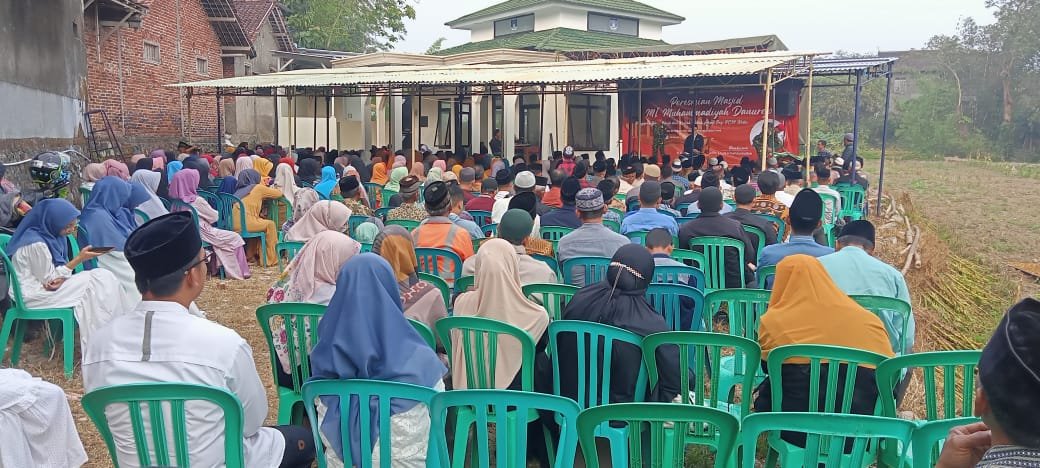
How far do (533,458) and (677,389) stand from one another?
0.84 m

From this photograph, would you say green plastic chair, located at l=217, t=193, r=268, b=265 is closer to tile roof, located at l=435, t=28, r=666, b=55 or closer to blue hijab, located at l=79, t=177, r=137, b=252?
blue hijab, located at l=79, t=177, r=137, b=252

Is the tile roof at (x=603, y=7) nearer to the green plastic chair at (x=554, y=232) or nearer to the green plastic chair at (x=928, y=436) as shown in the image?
the green plastic chair at (x=554, y=232)

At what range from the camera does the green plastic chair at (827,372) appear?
9.51 feet

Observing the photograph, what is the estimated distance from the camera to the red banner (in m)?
15.7

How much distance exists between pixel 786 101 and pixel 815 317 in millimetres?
13388

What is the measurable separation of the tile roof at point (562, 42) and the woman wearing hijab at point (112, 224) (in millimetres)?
14688

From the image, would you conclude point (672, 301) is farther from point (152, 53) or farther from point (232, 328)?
point (152, 53)

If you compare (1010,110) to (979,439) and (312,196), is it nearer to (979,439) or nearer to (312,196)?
(312,196)

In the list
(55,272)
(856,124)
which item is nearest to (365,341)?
(55,272)

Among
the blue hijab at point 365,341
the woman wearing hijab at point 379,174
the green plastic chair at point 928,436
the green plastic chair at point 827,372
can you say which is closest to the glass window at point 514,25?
the woman wearing hijab at point 379,174

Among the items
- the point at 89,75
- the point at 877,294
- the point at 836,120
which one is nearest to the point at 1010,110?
the point at 836,120

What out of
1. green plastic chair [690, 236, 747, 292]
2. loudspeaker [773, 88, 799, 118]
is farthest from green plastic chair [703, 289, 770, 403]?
loudspeaker [773, 88, 799, 118]

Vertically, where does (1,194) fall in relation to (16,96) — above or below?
below

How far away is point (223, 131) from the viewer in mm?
21062
